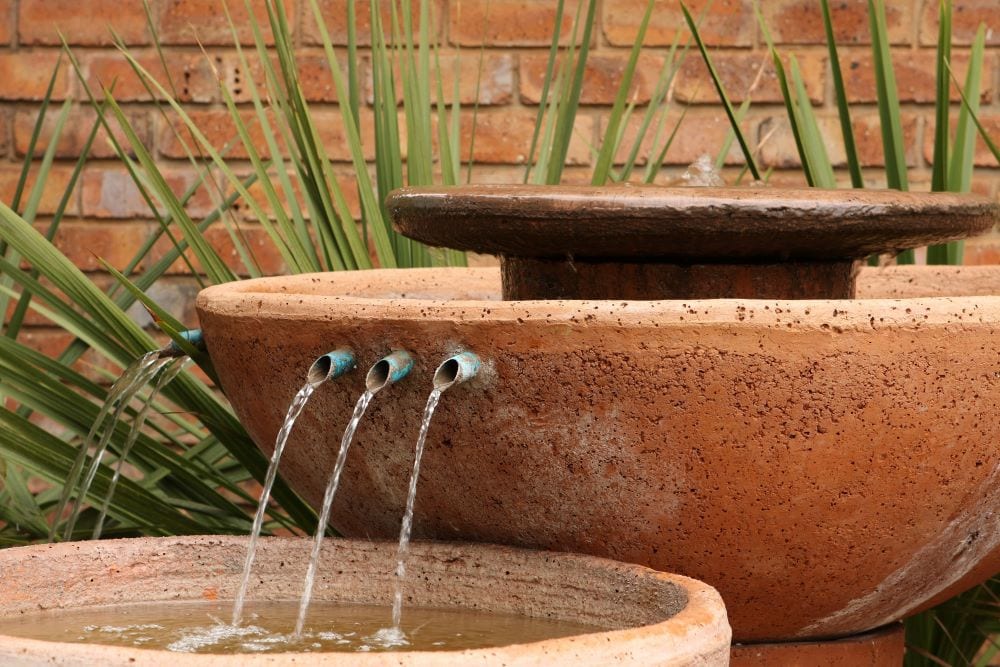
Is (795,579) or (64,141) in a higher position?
(64,141)

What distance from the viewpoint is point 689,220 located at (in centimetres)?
138

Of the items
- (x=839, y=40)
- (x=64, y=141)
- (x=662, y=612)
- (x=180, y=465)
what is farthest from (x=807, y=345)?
(x=64, y=141)

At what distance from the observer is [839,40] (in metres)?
2.87

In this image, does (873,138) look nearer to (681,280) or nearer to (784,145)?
(784,145)

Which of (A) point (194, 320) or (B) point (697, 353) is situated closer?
(B) point (697, 353)

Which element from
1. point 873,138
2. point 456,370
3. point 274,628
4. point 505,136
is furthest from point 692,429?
point 873,138

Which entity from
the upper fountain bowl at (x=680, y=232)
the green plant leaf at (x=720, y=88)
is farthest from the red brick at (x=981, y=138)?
the upper fountain bowl at (x=680, y=232)

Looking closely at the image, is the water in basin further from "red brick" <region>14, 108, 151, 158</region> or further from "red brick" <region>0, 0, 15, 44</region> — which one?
"red brick" <region>0, 0, 15, 44</region>

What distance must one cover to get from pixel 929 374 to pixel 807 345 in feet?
0.37

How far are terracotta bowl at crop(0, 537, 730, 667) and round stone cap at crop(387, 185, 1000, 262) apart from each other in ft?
1.02

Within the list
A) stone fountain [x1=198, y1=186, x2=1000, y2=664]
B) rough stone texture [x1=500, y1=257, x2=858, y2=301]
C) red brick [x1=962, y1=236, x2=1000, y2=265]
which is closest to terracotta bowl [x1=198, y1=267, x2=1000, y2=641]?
stone fountain [x1=198, y1=186, x2=1000, y2=664]

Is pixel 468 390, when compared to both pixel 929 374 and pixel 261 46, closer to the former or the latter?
pixel 929 374

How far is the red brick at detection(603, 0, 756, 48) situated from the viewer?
9.32ft

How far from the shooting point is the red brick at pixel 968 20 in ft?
9.30
